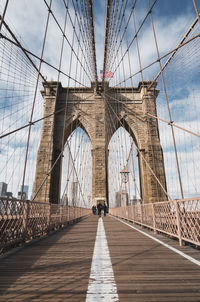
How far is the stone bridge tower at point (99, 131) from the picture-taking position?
14578 mm

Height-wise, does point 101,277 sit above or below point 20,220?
below

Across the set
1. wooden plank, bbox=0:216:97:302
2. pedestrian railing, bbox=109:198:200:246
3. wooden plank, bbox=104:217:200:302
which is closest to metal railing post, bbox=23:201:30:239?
wooden plank, bbox=0:216:97:302

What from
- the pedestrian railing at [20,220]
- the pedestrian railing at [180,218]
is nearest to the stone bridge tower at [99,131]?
the pedestrian railing at [180,218]

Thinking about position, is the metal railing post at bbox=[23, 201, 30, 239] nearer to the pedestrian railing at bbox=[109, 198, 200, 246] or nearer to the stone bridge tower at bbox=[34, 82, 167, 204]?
the pedestrian railing at bbox=[109, 198, 200, 246]

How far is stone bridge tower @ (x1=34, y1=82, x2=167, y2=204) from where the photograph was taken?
47.8ft

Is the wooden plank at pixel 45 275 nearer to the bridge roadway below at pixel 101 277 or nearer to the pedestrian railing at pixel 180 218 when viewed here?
the bridge roadway below at pixel 101 277

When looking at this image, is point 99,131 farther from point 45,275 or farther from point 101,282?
point 101,282

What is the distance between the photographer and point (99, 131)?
634 inches

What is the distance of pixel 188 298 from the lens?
1.20 m

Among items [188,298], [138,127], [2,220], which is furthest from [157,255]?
[138,127]

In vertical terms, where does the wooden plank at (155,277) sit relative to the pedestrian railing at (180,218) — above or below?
below

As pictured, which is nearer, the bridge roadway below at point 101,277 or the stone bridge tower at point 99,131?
the bridge roadway below at point 101,277

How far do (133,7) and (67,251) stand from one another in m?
12.5

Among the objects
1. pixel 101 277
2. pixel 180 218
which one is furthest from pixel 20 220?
pixel 180 218
